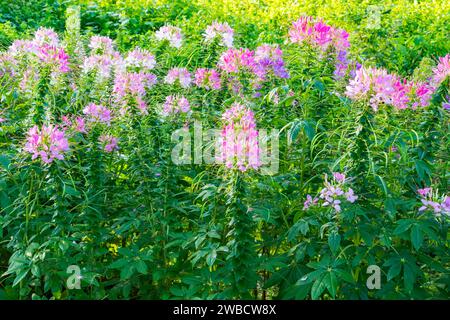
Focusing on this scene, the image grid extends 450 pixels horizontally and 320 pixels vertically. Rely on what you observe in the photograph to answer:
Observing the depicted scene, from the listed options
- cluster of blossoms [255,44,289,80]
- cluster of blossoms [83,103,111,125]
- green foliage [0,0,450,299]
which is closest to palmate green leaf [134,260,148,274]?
green foliage [0,0,450,299]

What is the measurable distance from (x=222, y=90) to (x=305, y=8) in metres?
4.36

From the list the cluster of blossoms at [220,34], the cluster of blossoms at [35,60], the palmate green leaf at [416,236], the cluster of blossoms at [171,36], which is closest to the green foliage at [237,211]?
the palmate green leaf at [416,236]

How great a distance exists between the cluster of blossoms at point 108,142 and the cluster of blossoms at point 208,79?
0.54 metres

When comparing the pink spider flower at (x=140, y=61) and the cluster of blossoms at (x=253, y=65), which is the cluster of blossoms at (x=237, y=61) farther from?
the pink spider flower at (x=140, y=61)

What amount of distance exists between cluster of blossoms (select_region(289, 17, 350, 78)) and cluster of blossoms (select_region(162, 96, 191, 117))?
A: 1.88ft

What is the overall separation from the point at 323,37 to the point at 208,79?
581 mm

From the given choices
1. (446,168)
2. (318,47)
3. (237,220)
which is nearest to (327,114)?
(318,47)

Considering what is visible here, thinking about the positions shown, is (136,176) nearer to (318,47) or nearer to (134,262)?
(134,262)

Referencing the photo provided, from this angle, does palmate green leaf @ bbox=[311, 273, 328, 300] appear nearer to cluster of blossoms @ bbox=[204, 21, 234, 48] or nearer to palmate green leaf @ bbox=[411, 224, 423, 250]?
palmate green leaf @ bbox=[411, 224, 423, 250]

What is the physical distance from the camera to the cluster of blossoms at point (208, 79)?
10.6 ft

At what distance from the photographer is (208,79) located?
3254 mm

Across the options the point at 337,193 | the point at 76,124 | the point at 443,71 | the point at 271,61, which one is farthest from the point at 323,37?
the point at 76,124

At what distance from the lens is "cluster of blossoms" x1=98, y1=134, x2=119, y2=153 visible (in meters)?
2.94

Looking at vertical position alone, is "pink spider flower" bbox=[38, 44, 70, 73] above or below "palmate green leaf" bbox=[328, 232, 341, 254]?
above
